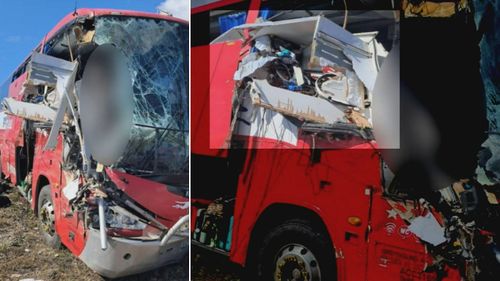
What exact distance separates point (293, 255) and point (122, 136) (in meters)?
1.40

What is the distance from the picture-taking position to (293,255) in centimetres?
289

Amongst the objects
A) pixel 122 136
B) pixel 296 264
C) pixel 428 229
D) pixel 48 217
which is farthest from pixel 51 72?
pixel 428 229

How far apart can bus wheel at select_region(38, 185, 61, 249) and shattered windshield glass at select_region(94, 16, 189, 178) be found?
41.2 inches

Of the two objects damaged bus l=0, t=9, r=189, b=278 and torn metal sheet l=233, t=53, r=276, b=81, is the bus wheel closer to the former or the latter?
damaged bus l=0, t=9, r=189, b=278

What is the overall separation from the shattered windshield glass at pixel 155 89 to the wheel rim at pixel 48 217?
1.08 meters

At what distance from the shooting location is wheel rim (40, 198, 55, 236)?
13.7 ft

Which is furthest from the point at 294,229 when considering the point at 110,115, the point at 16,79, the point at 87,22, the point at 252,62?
the point at 16,79

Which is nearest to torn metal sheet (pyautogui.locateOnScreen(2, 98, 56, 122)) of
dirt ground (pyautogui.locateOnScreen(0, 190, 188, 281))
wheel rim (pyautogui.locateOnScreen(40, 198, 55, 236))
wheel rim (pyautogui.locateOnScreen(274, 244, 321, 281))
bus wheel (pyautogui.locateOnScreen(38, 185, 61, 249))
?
bus wheel (pyautogui.locateOnScreen(38, 185, 61, 249))

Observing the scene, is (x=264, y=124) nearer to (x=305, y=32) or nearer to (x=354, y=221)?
(x=305, y=32)

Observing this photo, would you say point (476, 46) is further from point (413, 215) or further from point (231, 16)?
point (231, 16)

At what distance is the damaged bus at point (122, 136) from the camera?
11.4 feet

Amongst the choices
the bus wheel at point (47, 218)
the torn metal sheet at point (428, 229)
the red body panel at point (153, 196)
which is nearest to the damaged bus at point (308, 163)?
the torn metal sheet at point (428, 229)

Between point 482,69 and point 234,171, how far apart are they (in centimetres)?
142

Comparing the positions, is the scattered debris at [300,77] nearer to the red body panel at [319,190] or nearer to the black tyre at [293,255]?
the red body panel at [319,190]
